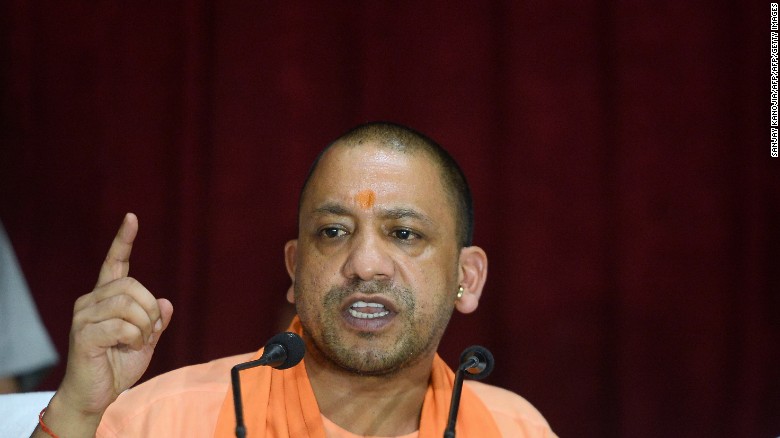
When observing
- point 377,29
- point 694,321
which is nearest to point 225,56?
point 377,29

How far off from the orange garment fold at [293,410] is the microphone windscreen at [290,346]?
36cm

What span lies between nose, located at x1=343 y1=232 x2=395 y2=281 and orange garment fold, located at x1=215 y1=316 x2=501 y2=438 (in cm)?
25

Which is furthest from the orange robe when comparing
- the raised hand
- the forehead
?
the forehead

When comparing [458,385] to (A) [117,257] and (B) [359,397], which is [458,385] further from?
(A) [117,257]

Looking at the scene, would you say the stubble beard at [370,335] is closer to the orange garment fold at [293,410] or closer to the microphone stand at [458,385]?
the orange garment fold at [293,410]

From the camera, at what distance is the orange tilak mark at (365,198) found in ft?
4.72

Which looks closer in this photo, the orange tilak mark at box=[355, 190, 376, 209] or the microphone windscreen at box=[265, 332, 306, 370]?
the microphone windscreen at box=[265, 332, 306, 370]

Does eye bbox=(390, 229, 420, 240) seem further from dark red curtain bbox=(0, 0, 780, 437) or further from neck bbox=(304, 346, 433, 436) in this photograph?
dark red curtain bbox=(0, 0, 780, 437)

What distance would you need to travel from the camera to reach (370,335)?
139 centimetres

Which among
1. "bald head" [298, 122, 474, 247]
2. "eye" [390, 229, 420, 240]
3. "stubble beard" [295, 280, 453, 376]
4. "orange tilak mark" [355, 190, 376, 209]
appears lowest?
"stubble beard" [295, 280, 453, 376]

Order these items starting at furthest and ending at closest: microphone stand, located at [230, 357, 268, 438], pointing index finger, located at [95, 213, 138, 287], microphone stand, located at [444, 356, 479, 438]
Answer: pointing index finger, located at [95, 213, 138, 287]
microphone stand, located at [444, 356, 479, 438]
microphone stand, located at [230, 357, 268, 438]

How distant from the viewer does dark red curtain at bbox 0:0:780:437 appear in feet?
6.72

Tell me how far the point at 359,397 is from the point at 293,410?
0.44 ft

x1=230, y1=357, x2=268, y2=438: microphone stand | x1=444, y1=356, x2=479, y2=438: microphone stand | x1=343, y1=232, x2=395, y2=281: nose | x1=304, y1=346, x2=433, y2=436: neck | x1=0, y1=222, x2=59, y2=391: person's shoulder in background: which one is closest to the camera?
x1=230, y1=357, x2=268, y2=438: microphone stand
